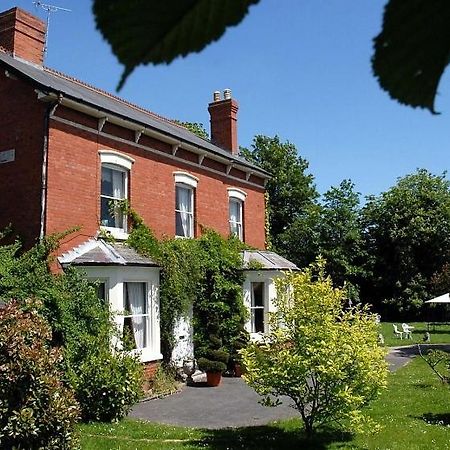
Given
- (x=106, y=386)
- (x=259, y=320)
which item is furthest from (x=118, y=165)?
(x=259, y=320)

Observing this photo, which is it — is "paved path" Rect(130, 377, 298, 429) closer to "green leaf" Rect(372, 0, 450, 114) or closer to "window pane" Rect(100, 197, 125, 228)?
"window pane" Rect(100, 197, 125, 228)

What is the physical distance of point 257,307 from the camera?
63.0 ft

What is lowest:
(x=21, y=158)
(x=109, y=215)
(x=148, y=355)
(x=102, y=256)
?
(x=148, y=355)

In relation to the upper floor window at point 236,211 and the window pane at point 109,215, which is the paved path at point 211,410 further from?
the upper floor window at point 236,211

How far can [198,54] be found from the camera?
506 millimetres

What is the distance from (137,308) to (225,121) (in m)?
10.9

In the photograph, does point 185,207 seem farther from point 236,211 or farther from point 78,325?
point 78,325

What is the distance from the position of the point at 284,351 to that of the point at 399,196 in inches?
1347

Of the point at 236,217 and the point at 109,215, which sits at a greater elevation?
the point at 236,217

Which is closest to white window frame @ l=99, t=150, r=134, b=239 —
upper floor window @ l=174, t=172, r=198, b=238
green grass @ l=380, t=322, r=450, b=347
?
upper floor window @ l=174, t=172, r=198, b=238

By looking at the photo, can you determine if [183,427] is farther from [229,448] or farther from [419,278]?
[419,278]

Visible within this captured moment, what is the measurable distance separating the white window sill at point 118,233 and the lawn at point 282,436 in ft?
17.1

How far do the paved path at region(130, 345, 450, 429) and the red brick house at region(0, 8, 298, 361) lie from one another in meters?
1.70

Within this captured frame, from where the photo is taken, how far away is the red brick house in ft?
43.5
